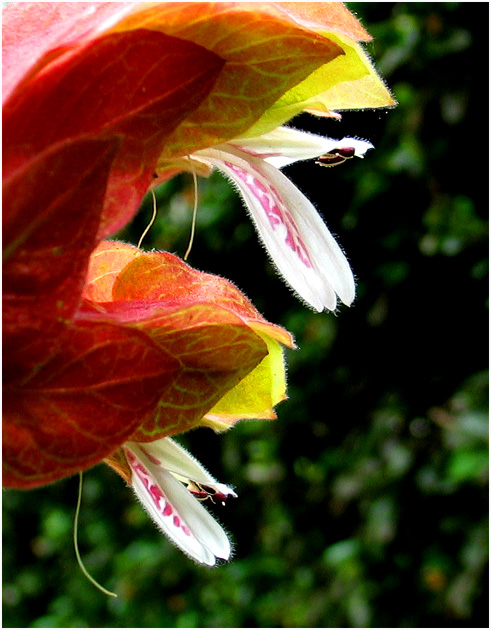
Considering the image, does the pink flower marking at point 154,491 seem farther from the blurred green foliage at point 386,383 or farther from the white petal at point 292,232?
the blurred green foliage at point 386,383

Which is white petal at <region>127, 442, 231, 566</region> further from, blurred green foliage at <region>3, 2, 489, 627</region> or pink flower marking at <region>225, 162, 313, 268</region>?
blurred green foliage at <region>3, 2, 489, 627</region>

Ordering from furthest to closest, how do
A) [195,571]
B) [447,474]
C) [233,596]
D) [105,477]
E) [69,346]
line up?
[105,477] → [195,571] → [233,596] → [447,474] → [69,346]

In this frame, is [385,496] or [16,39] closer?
[16,39]

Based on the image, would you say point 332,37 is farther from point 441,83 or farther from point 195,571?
point 195,571

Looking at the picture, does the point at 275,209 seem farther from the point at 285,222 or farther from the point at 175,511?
the point at 175,511

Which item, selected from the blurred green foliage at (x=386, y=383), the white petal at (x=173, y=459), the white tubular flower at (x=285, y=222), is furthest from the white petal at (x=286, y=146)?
the blurred green foliage at (x=386, y=383)

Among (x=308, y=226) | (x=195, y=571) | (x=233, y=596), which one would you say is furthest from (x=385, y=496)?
(x=308, y=226)
